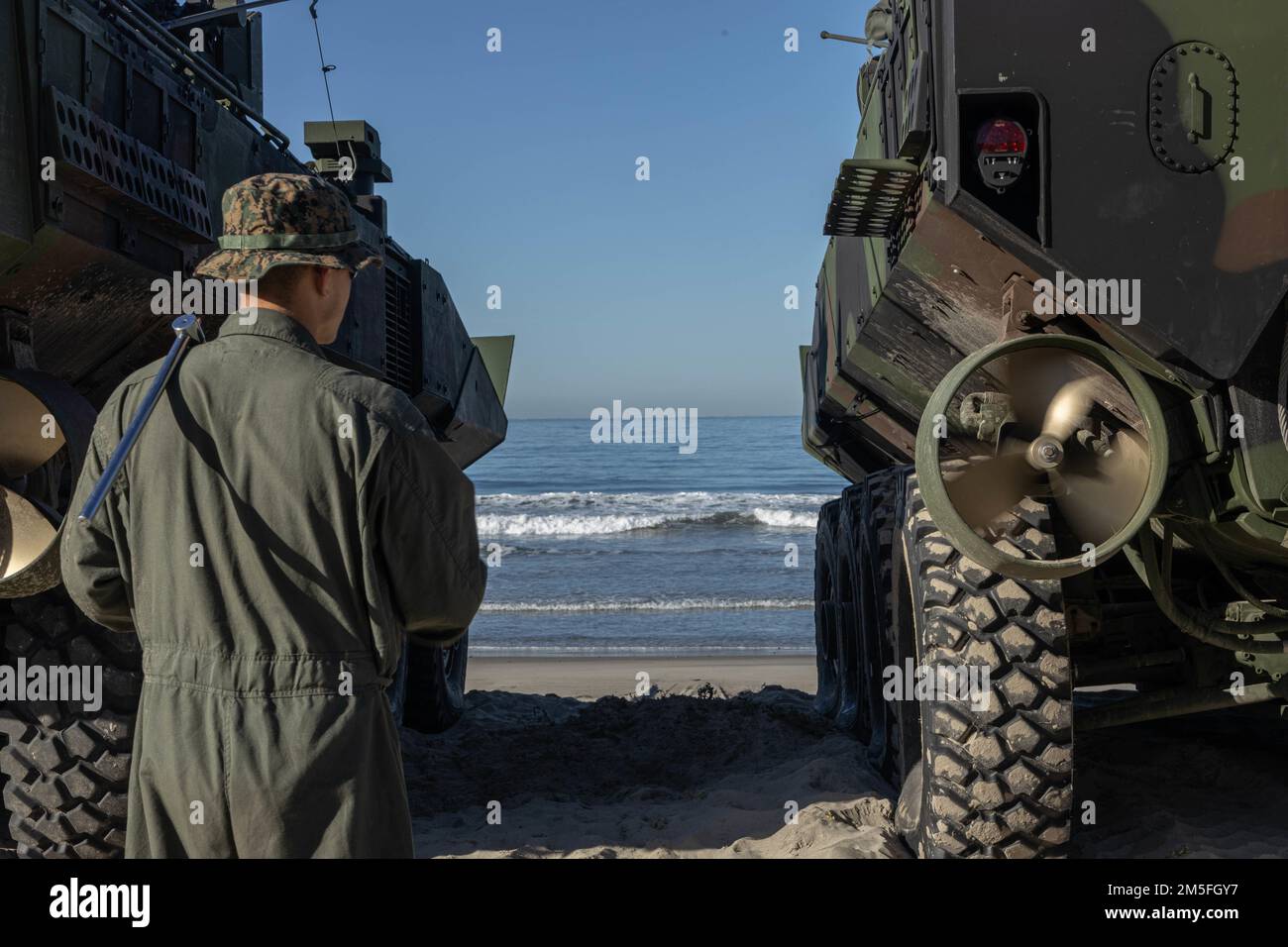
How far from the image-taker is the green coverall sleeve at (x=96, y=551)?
9.27 feet

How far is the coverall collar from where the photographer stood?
9.14 ft

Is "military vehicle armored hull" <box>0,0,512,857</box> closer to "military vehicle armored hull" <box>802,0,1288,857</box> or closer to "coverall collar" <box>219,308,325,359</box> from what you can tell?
"coverall collar" <box>219,308,325,359</box>

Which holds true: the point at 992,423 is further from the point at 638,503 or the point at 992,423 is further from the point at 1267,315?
the point at 638,503

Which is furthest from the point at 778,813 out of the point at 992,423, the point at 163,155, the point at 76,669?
the point at 163,155

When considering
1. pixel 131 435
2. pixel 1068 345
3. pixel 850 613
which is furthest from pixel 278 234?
pixel 850 613

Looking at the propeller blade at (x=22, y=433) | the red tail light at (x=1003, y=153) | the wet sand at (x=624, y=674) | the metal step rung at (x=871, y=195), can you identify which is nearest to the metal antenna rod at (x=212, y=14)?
the propeller blade at (x=22, y=433)

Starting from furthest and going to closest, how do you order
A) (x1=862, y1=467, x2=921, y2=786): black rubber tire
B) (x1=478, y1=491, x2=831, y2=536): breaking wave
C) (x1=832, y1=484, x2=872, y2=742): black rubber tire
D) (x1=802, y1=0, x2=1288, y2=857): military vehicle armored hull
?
(x1=478, y1=491, x2=831, y2=536): breaking wave
(x1=832, y1=484, x2=872, y2=742): black rubber tire
(x1=862, y1=467, x2=921, y2=786): black rubber tire
(x1=802, y1=0, x2=1288, y2=857): military vehicle armored hull

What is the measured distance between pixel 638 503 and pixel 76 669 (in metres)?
28.8

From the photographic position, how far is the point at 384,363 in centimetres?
759

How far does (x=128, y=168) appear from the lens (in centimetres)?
498

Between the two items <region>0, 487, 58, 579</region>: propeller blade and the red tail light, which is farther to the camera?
<region>0, 487, 58, 579</region>: propeller blade

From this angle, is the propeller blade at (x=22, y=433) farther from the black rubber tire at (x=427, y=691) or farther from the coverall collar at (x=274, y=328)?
the black rubber tire at (x=427, y=691)

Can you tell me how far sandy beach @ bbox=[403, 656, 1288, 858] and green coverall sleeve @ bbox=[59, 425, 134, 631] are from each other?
3.04 meters

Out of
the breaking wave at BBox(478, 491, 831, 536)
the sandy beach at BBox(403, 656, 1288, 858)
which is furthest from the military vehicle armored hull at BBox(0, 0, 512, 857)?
the breaking wave at BBox(478, 491, 831, 536)
